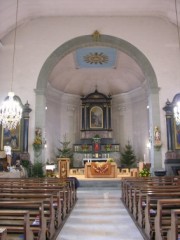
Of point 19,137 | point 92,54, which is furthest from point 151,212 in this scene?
point 92,54

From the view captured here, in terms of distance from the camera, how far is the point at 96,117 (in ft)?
63.9

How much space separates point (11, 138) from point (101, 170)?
4748 millimetres

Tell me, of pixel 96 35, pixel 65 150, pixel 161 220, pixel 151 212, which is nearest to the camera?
pixel 161 220

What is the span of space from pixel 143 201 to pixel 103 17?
10.5m

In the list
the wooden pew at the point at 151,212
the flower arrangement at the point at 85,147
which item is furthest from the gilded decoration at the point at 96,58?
the wooden pew at the point at 151,212

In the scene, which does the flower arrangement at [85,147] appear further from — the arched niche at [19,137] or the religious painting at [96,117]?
the arched niche at [19,137]

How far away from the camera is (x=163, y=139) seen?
38.9ft

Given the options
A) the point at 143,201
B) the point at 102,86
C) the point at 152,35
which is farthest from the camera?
the point at 102,86

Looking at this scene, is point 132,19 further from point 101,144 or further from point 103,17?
point 101,144

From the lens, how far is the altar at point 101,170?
13.3 metres

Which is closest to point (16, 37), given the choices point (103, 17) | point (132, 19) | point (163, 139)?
point (103, 17)

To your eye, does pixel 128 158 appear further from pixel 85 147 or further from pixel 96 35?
pixel 96 35

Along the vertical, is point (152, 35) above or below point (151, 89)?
above

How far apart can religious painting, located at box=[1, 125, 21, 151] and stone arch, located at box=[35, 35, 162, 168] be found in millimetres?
1029
